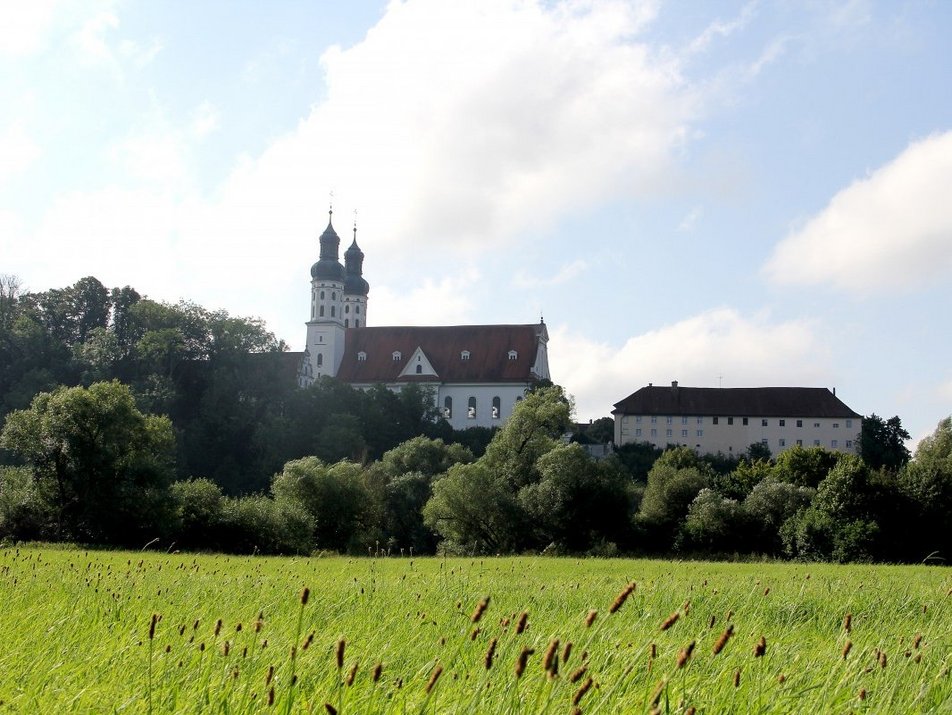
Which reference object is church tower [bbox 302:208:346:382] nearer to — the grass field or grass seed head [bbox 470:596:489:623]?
the grass field

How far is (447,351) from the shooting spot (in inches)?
4323

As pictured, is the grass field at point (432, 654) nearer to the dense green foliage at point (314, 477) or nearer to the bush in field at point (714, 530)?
the dense green foliage at point (314, 477)

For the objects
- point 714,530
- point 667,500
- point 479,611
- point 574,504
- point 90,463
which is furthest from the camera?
point 667,500

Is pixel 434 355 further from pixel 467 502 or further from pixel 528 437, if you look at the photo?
pixel 467 502

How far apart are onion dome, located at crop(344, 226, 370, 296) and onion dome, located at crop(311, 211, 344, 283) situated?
19.5 feet

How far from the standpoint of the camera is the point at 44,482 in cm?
3938

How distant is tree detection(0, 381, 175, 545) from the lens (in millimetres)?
38094

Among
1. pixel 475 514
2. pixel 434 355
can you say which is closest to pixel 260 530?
pixel 475 514

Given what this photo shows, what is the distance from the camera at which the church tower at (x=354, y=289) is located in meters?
120

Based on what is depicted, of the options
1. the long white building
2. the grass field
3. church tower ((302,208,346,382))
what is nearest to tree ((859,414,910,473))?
the long white building

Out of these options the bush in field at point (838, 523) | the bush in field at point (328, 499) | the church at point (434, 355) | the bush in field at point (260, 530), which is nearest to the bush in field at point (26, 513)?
the bush in field at point (260, 530)

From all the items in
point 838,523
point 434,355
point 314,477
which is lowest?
point 838,523

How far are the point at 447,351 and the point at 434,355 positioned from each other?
147 cm

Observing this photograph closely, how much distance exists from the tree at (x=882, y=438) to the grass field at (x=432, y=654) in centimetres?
9295
